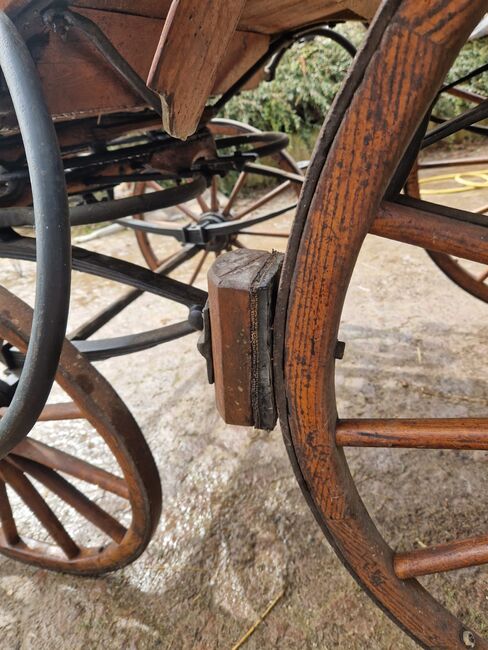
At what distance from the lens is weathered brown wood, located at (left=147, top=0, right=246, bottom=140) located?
0.39 m

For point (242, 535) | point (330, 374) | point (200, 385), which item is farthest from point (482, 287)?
point (330, 374)

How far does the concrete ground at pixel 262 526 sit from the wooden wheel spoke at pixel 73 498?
0.46 feet

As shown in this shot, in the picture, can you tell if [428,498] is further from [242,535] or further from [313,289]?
[313,289]

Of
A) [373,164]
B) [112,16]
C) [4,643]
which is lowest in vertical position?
[4,643]

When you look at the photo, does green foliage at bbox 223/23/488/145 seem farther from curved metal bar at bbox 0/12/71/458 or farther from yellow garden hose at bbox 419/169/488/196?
curved metal bar at bbox 0/12/71/458

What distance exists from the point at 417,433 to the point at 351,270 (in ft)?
0.61

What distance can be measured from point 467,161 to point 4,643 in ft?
5.51

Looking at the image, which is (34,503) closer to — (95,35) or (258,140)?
(95,35)

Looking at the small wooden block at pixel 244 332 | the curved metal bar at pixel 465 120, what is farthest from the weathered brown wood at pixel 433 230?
the curved metal bar at pixel 465 120

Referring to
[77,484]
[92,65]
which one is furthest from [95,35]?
[77,484]

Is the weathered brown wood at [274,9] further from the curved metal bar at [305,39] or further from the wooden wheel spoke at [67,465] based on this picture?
the wooden wheel spoke at [67,465]

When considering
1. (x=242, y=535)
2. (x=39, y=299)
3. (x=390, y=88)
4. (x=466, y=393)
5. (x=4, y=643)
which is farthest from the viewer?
(x=466, y=393)

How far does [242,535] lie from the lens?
0.98 meters

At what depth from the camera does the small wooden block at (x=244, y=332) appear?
44 cm
